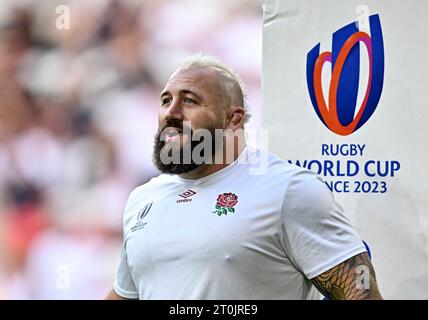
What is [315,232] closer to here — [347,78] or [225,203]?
[225,203]

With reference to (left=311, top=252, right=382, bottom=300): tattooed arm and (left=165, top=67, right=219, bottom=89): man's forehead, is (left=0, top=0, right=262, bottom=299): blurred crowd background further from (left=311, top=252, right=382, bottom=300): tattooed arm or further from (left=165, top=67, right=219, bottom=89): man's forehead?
(left=311, top=252, right=382, bottom=300): tattooed arm

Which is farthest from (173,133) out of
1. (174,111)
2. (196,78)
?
(196,78)

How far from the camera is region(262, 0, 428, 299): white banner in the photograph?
1.81 m

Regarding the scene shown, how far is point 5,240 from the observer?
9.07 feet

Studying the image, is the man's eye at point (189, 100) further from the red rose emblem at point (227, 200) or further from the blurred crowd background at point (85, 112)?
the blurred crowd background at point (85, 112)

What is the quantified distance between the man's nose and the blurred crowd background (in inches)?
40.1

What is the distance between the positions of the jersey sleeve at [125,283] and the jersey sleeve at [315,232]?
429 millimetres

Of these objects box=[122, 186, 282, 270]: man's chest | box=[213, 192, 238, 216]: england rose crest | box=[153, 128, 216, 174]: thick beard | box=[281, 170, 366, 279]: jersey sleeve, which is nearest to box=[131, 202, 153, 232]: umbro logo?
box=[122, 186, 282, 270]: man's chest

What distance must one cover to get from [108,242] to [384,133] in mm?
1310

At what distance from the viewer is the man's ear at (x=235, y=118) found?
1.67 metres

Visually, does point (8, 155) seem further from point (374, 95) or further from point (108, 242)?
point (374, 95)

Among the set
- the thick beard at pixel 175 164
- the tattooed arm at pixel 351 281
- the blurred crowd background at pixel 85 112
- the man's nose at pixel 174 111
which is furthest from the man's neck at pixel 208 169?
the blurred crowd background at pixel 85 112

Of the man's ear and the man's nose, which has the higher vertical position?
the man's nose

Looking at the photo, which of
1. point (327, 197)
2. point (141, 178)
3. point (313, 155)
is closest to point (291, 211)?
point (327, 197)
